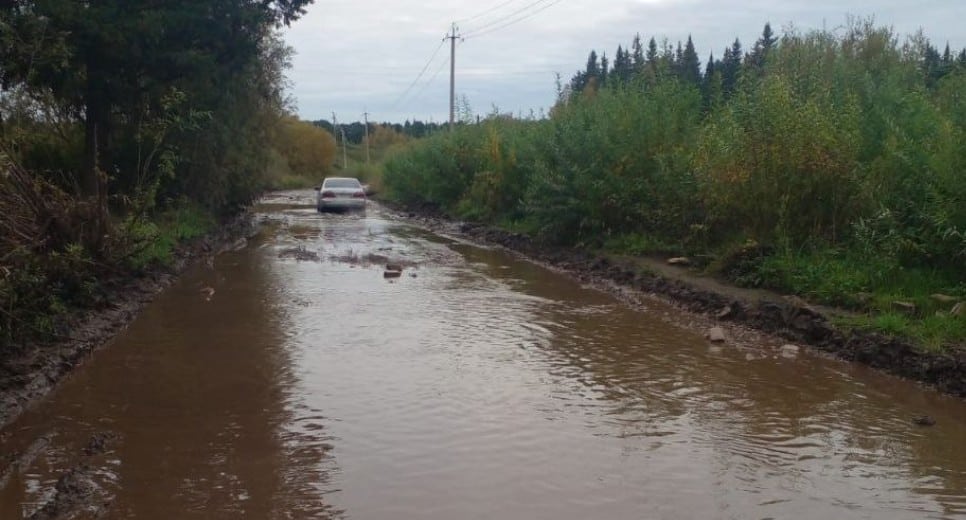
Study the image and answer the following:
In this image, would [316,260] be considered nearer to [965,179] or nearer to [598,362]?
[598,362]

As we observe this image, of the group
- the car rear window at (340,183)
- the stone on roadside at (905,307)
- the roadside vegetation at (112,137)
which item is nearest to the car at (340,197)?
the car rear window at (340,183)

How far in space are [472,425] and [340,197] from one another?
88.3 ft

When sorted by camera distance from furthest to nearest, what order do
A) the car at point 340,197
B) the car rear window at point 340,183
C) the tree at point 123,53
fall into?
1. the car rear window at point 340,183
2. the car at point 340,197
3. the tree at point 123,53

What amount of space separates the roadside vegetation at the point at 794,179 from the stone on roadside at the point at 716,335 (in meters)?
1.48

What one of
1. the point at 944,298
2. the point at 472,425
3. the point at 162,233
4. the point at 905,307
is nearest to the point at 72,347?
the point at 472,425

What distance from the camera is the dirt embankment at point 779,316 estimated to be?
8352mm

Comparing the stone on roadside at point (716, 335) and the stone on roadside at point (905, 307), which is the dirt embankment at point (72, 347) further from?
the stone on roadside at point (905, 307)

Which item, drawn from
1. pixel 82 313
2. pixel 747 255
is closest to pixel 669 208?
pixel 747 255

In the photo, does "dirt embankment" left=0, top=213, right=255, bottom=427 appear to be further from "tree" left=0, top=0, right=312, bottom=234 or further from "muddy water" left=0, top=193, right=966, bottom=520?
"tree" left=0, top=0, right=312, bottom=234

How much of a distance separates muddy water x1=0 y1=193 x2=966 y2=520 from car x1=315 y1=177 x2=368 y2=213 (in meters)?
21.4

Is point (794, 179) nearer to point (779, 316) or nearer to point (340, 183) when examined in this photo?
point (779, 316)

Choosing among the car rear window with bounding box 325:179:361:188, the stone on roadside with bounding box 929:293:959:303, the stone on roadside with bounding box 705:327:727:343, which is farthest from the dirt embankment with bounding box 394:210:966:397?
the car rear window with bounding box 325:179:361:188

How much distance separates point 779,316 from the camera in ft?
34.8

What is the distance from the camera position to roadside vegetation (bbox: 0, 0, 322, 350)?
905 cm
